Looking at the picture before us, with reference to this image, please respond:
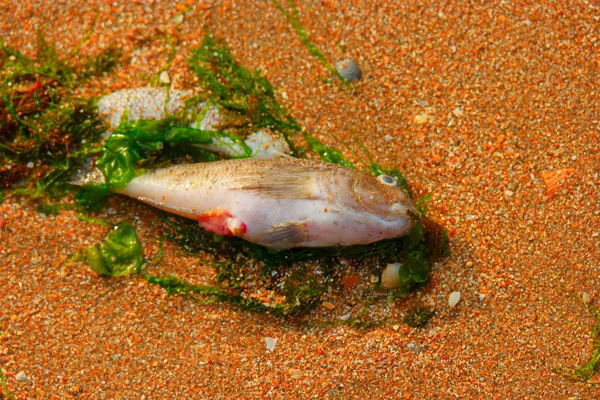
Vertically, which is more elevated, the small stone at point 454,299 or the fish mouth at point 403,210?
the fish mouth at point 403,210

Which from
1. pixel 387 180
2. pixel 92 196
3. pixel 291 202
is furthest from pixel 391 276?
pixel 92 196

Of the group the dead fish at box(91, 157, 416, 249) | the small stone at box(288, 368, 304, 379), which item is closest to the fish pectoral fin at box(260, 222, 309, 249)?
the dead fish at box(91, 157, 416, 249)

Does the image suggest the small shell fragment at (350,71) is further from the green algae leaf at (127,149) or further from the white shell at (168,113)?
the green algae leaf at (127,149)

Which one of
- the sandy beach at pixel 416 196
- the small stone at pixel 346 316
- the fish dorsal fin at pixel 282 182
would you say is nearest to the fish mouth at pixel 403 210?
the sandy beach at pixel 416 196

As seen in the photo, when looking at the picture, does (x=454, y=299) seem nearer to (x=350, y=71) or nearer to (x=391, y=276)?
(x=391, y=276)

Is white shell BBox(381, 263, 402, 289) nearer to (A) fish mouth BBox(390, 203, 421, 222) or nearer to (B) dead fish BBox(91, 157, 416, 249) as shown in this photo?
(B) dead fish BBox(91, 157, 416, 249)

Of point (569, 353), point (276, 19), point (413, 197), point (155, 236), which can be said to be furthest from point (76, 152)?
point (569, 353)
